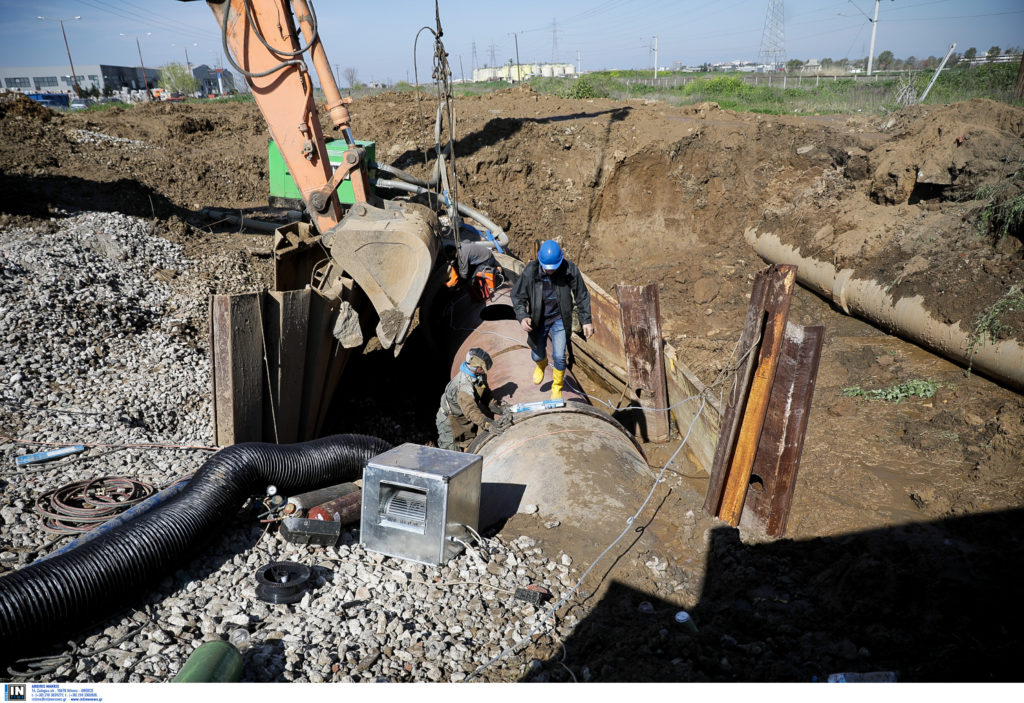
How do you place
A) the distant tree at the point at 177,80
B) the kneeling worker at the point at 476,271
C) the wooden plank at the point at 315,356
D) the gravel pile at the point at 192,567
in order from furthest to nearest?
the distant tree at the point at 177,80, the kneeling worker at the point at 476,271, the wooden plank at the point at 315,356, the gravel pile at the point at 192,567

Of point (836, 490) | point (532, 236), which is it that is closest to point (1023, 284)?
point (836, 490)

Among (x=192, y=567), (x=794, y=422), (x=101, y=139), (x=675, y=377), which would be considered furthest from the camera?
(x=101, y=139)

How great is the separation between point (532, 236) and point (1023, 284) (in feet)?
28.5

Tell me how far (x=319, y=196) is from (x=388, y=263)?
81.7 inches

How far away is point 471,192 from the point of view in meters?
14.2

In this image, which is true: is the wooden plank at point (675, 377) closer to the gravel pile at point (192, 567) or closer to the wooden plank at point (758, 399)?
the wooden plank at point (758, 399)

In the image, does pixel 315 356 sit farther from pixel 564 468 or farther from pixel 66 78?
pixel 66 78

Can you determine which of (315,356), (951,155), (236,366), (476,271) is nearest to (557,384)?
(315,356)

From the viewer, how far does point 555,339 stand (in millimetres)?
6777

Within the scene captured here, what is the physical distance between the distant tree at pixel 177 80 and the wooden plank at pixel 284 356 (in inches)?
2520

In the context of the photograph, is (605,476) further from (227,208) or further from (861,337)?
(227,208)

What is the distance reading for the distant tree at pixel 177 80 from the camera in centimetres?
5928

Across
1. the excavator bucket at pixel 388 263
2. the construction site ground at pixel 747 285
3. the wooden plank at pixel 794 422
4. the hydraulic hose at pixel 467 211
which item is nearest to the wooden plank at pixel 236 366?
the excavator bucket at pixel 388 263
